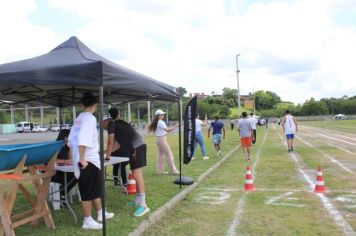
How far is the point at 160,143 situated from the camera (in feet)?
40.8

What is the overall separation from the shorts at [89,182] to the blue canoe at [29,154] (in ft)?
1.73

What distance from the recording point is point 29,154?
5.81 meters

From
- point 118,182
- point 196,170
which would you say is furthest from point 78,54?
point 196,170

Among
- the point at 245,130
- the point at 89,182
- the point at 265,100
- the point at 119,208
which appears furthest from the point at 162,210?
the point at 265,100

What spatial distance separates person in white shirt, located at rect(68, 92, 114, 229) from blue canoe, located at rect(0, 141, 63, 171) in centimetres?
31

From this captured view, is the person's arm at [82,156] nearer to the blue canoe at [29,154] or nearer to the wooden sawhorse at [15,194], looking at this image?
the blue canoe at [29,154]

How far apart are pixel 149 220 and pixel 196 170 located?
20.4ft

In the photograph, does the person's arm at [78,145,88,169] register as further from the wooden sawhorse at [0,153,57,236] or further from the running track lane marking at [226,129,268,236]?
the running track lane marking at [226,129,268,236]

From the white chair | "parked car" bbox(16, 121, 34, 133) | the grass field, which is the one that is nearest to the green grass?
the grass field

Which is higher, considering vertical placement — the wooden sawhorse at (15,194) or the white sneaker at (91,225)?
the wooden sawhorse at (15,194)

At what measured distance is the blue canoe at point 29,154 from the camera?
543 cm

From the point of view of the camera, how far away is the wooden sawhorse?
5668 millimetres

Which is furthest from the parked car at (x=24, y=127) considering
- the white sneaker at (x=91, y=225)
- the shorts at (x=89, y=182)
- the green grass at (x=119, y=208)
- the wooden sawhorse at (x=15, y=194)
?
the shorts at (x=89, y=182)

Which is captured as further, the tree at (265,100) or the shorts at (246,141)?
the tree at (265,100)
